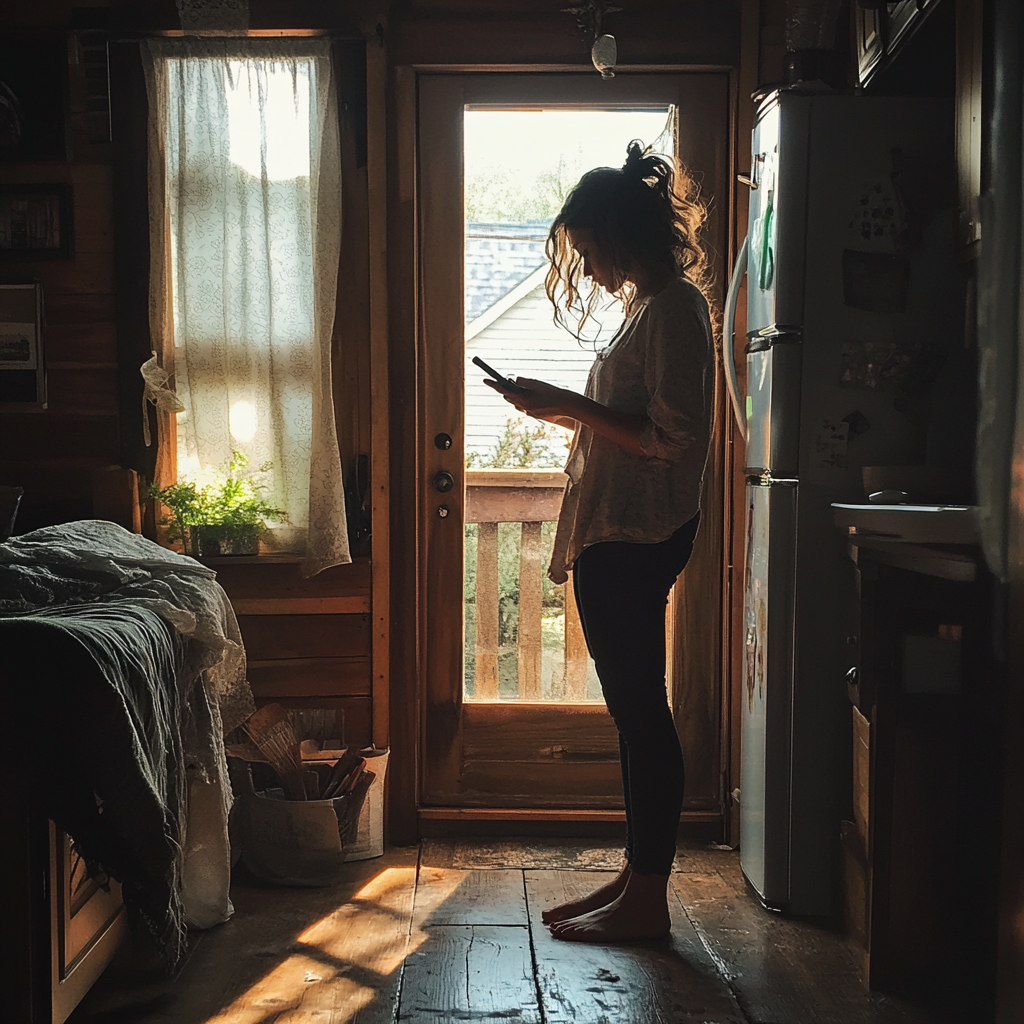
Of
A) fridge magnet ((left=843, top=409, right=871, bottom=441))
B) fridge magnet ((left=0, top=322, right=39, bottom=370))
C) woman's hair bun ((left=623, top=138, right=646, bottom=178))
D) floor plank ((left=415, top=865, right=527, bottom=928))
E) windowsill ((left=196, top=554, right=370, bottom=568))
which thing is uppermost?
woman's hair bun ((left=623, top=138, right=646, bottom=178))

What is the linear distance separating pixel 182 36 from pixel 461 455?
1.25m

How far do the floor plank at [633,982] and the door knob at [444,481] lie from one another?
1.07 metres

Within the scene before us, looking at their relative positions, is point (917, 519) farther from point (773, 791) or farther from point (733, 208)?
point (733, 208)

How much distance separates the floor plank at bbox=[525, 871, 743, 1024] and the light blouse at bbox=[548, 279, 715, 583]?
0.76m

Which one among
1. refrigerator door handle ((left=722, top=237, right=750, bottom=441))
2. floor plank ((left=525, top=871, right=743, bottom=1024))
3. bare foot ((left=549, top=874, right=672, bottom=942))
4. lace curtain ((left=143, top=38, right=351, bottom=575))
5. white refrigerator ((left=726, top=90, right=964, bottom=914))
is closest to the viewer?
floor plank ((left=525, top=871, right=743, bottom=1024))

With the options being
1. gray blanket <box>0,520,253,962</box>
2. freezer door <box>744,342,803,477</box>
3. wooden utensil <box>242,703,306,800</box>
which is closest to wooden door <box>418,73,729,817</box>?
wooden utensil <box>242,703,306,800</box>

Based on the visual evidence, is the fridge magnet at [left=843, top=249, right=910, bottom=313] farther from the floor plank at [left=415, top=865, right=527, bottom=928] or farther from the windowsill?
the floor plank at [left=415, top=865, right=527, bottom=928]

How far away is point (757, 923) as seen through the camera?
2.14m

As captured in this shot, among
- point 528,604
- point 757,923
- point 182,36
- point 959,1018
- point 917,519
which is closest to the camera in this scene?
point 917,519

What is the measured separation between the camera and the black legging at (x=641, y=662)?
1.91 metres

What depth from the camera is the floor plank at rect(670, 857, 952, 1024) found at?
175cm

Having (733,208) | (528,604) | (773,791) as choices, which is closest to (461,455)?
(528,604)

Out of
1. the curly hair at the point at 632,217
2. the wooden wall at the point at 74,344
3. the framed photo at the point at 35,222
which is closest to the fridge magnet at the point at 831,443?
the curly hair at the point at 632,217

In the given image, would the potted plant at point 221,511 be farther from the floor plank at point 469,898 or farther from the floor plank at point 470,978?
the floor plank at point 470,978
